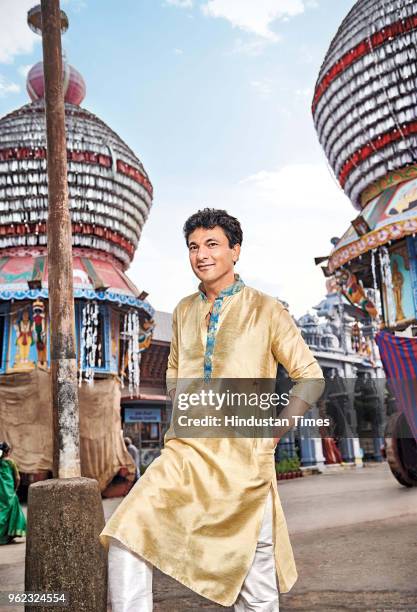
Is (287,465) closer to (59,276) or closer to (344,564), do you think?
(344,564)

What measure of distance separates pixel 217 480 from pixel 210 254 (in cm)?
94

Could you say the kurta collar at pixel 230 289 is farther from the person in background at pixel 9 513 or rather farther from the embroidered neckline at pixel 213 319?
the person in background at pixel 9 513

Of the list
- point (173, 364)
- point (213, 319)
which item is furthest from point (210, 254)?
point (173, 364)

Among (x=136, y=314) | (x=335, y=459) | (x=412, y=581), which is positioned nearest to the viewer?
(x=412, y=581)

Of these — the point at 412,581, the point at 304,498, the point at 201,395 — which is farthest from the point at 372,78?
the point at 201,395

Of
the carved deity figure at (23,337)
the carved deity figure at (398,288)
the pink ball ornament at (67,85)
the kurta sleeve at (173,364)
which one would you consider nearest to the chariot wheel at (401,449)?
the carved deity figure at (398,288)

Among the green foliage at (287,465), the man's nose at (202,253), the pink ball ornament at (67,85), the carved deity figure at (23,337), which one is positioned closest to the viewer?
the man's nose at (202,253)

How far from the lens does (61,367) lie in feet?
13.7

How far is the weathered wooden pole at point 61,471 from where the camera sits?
3512 millimetres

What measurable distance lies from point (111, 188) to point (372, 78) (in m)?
7.09

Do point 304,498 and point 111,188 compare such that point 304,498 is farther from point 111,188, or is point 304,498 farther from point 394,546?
point 111,188

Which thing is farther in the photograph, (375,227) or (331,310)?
(331,310)

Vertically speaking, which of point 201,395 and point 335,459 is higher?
point 201,395

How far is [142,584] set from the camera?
199cm
